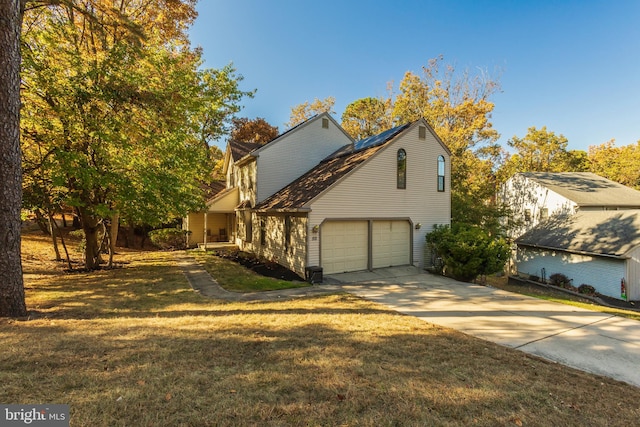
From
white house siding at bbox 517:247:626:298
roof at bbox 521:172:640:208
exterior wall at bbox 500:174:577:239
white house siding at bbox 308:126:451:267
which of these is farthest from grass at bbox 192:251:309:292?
roof at bbox 521:172:640:208

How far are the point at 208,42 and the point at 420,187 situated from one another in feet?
54.1

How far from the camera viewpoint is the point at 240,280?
11.4 metres

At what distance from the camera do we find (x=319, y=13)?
16.4 meters

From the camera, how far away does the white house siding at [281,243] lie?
1214 cm

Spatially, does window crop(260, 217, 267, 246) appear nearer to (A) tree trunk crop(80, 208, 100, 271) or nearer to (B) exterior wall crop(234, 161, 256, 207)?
(B) exterior wall crop(234, 161, 256, 207)

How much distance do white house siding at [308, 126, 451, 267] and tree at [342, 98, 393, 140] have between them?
1664 cm

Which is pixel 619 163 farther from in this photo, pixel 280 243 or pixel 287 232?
pixel 280 243

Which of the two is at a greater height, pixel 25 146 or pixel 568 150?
pixel 568 150

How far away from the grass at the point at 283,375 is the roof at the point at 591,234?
49.7 feet

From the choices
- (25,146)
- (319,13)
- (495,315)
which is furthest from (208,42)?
(495,315)

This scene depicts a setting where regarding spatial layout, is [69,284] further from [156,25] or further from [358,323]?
[156,25]

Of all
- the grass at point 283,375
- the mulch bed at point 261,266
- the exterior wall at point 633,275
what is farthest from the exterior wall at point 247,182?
the exterior wall at point 633,275

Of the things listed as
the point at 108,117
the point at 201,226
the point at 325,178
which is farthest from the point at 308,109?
the point at 108,117

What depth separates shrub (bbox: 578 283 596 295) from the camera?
51.1 ft
